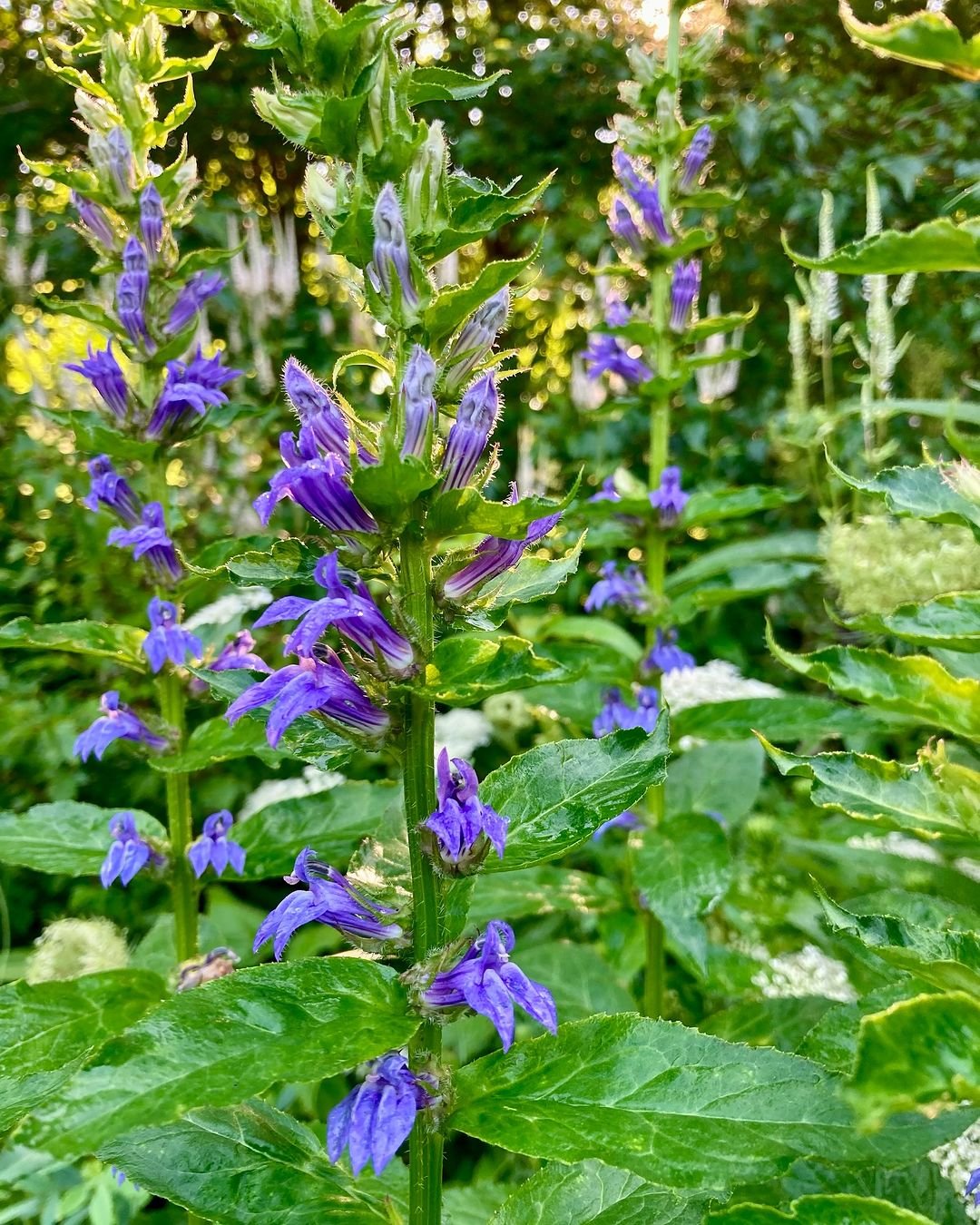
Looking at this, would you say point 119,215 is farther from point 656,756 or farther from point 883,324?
point 883,324

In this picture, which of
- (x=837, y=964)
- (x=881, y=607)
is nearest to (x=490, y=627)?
(x=837, y=964)

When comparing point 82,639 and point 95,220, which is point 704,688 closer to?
point 82,639

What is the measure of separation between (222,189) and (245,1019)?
5.71 m

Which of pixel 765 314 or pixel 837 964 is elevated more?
pixel 765 314

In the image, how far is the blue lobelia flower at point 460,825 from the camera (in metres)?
0.87

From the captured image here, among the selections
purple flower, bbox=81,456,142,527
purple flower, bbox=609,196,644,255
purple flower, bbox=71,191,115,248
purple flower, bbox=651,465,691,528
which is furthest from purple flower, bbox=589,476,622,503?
purple flower, bbox=71,191,115,248

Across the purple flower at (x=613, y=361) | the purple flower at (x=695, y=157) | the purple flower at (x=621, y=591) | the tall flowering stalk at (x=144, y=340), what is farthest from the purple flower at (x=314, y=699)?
the purple flower at (x=695, y=157)

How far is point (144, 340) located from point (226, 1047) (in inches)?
45.9

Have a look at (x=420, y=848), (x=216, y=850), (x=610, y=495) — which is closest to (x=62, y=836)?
(x=216, y=850)

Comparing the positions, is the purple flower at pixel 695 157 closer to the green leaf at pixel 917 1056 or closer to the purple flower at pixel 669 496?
the purple flower at pixel 669 496

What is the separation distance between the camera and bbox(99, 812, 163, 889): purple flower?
1419 millimetres

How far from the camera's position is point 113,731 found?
1.51m

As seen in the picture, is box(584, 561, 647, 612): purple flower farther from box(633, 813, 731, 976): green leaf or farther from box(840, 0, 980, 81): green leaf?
box(840, 0, 980, 81): green leaf

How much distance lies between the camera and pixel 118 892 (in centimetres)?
264
